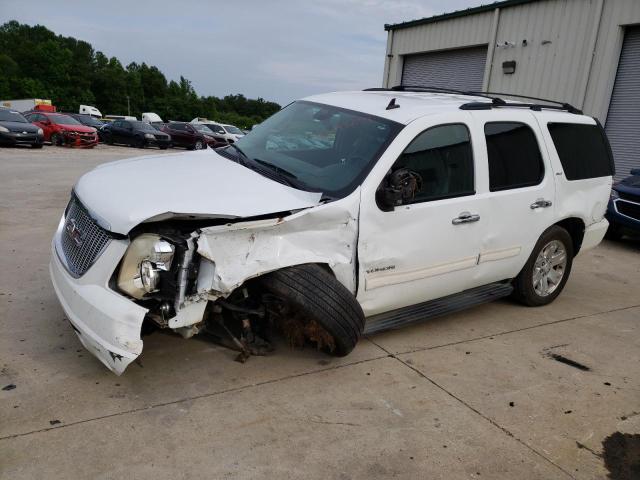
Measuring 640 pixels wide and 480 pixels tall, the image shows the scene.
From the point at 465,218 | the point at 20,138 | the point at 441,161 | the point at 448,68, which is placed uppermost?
the point at 448,68

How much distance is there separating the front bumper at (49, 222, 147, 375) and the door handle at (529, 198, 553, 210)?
3309 millimetres

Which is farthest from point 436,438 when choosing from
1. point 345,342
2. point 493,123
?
point 493,123

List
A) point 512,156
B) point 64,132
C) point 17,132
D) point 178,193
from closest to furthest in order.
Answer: point 178,193
point 512,156
point 17,132
point 64,132

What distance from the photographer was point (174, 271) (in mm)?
2957

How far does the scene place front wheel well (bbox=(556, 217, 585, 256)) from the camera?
517 centimetres

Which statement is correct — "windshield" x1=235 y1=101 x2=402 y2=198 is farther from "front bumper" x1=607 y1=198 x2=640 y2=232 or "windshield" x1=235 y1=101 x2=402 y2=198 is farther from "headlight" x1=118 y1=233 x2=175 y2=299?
"front bumper" x1=607 y1=198 x2=640 y2=232

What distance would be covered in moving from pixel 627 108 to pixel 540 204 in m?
8.69

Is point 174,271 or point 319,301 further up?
A: point 174,271

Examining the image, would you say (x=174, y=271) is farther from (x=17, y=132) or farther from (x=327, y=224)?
(x=17, y=132)

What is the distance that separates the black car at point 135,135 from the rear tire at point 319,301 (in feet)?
79.7

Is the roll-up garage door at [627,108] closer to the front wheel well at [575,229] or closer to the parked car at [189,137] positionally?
the front wheel well at [575,229]

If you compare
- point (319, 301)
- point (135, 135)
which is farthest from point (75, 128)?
point (319, 301)

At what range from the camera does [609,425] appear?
3191 millimetres

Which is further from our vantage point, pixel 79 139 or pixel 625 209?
pixel 79 139
